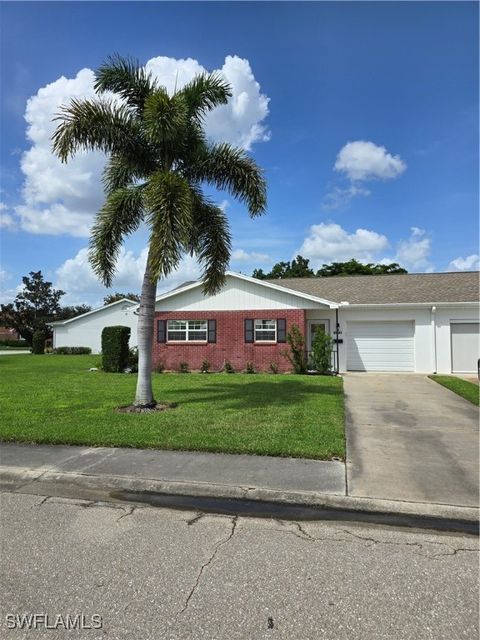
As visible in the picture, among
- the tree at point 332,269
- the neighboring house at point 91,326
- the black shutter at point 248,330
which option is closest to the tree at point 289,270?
the tree at point 332,269

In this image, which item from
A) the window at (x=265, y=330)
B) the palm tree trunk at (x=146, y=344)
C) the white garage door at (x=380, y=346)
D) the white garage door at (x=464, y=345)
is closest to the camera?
the palm tree trunk at (x=146, y=344)

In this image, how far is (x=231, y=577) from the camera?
135 inches

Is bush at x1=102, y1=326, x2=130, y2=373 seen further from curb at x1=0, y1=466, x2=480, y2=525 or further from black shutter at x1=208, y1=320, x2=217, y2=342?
curb at x1=0, y1=466, x2=480, y2=525

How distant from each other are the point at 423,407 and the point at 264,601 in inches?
345

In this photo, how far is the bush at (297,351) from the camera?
19.9 m

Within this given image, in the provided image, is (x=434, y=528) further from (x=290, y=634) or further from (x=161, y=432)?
(x=161, y=432)

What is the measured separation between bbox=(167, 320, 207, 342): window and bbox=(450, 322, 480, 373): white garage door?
433 inches

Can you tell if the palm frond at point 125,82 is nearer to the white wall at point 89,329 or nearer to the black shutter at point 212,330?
the black shutter at point 212,330

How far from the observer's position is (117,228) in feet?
34.3

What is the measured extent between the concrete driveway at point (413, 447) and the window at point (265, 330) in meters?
8.21

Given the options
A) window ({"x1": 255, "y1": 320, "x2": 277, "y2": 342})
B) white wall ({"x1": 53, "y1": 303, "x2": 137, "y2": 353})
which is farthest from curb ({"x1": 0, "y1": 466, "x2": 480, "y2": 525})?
white wall ({"x1": 53, "y1": 303, "x2": 137, "y2": 353})

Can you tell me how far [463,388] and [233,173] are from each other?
30.5 ft

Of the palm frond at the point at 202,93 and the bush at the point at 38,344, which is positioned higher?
the palm frond at the point at 202,93

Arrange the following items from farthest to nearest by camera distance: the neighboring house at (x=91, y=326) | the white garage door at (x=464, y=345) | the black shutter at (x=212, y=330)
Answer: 1. the neighboring house at (x=91, y=326)
2. the black shutter at (x=212, y=330)
3. the white garage door at (x=464, y=345)
